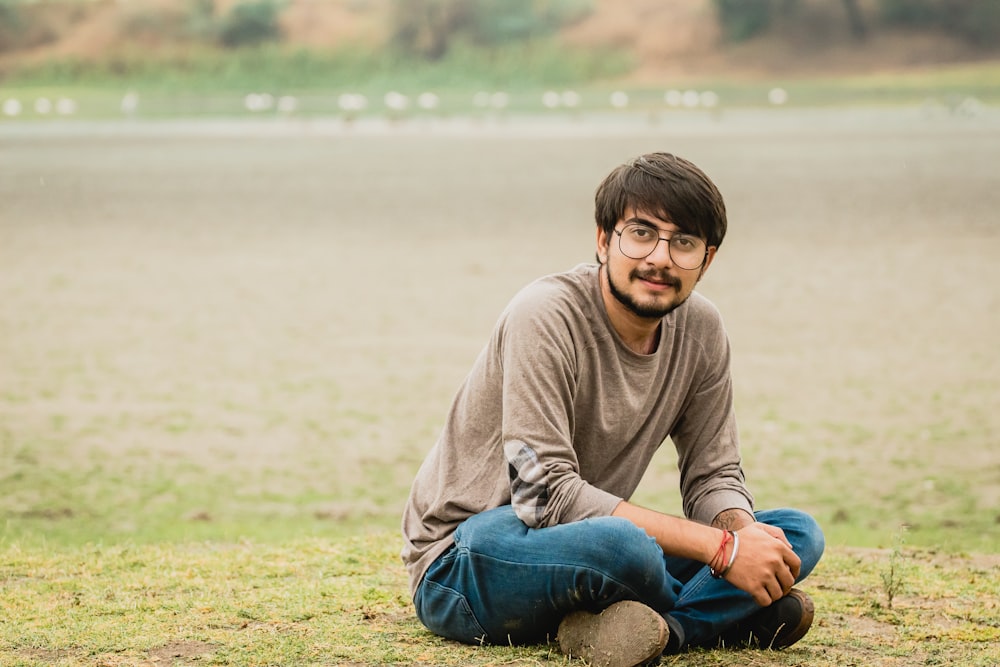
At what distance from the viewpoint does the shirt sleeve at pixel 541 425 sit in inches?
110

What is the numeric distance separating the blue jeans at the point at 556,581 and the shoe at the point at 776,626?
0.14 feet

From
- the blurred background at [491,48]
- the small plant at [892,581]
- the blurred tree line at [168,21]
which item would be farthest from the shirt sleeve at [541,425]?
the blurred tree line at [168,21]

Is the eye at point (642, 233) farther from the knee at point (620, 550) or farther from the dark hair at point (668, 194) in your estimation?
the knee at point (620, 550)

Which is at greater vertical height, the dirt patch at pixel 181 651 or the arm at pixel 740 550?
the arm at pixel 740 550

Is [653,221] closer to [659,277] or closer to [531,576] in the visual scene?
[659,277]

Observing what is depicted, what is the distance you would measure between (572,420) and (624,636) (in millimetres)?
456

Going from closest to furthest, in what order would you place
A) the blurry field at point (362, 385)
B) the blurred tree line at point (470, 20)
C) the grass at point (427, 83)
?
the blurry field at point (362, 385)
the grass at point (427, 83)
the blurred tree line at point (470, 20)

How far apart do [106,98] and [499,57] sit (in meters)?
16.0

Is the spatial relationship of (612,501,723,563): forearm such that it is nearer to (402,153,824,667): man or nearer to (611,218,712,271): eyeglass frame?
(402,153,824,667): man

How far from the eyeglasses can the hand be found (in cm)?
57

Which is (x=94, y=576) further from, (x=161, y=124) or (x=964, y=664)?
(x=161, y=124)

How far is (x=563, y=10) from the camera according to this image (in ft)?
199

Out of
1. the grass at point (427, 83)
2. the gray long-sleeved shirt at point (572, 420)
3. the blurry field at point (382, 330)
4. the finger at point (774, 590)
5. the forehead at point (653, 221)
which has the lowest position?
the blurry field at point (382, 330)

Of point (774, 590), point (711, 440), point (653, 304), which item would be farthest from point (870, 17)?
point (774, 590)
